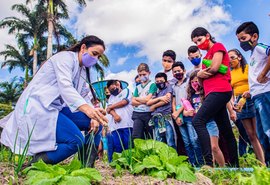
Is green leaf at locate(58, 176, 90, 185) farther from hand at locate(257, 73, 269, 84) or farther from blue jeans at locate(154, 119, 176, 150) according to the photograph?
blue jeans at locate(154, 119, 176, 150)

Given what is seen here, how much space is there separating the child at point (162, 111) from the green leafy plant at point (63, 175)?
2.57 m

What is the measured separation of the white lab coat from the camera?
293 cm

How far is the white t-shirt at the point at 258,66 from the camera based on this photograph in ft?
12.2

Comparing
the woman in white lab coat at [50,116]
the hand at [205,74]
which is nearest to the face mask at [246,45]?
the hand at [205,74]

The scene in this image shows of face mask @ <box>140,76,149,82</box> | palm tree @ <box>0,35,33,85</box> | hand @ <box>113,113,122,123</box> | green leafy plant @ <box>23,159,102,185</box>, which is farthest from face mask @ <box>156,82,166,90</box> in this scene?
palm tree @ <box>0,35,33,85</box>

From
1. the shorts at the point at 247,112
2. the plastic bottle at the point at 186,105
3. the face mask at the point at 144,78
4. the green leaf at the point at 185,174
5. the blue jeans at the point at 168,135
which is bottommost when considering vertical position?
the green leaf at the point at 185,174

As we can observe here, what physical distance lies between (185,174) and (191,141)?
7.44ft

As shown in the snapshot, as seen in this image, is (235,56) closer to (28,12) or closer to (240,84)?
(240,84)

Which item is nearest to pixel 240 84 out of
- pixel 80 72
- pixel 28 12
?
pixel 80 72

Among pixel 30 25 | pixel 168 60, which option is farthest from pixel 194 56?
pixel 30 25

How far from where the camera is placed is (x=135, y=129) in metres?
5.14

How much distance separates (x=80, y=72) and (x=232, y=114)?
266cm

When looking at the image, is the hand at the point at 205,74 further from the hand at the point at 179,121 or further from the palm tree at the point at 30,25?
the palm tree at the point at 30,25

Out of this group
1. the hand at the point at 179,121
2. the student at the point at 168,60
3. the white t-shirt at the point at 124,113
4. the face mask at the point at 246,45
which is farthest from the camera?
the white t-shirt at the point at 124,113
